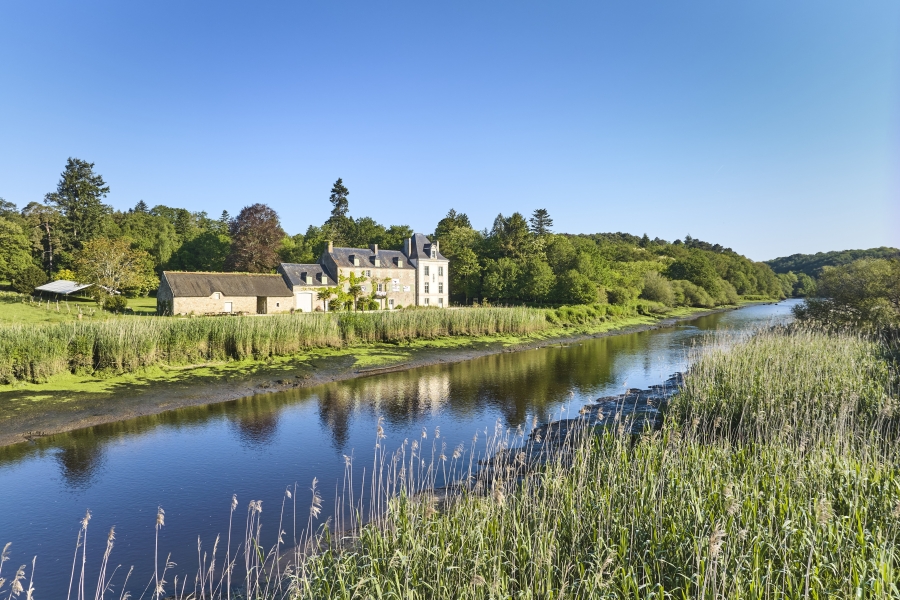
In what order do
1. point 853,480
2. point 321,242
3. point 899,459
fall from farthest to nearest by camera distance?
1. point 321,242
2. point 899,459
3. point 853,480

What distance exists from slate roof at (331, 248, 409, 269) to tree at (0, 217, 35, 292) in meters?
30.1

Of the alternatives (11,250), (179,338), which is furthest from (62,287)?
(179,338)

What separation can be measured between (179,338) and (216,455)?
10.3 m

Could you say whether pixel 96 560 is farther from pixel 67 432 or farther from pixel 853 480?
pixel 853 480

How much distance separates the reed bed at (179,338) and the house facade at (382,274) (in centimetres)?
1617

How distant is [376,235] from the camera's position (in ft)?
269

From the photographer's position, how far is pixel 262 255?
6350cm

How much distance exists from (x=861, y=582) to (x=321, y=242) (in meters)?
74.8

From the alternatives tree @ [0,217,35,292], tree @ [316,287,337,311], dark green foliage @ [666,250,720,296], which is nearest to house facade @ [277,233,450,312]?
tree @ [316,287,337,311]

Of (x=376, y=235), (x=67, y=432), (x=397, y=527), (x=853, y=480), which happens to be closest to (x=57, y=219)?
(x=376, y=235)

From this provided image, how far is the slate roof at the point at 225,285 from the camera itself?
40.8 m

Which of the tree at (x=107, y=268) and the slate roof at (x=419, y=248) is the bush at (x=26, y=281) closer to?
the tree at (x=107, y=268)

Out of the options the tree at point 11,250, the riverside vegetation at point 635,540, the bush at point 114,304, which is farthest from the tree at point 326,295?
the riverside vegetation at point 635,540

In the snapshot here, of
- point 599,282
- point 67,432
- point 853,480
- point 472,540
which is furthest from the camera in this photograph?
point 599,282
